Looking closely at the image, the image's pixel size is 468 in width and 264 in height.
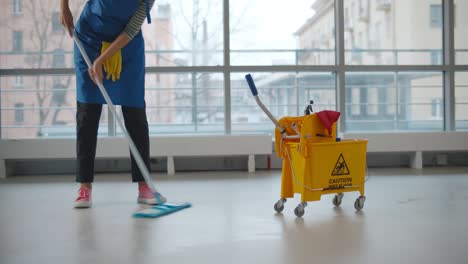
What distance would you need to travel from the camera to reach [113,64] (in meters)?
2.61

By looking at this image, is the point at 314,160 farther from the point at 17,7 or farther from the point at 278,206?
the point at 17,7

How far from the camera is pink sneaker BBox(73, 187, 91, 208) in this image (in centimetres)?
261

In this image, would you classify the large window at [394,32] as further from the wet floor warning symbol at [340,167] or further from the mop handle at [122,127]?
the mop handle at [122,127]

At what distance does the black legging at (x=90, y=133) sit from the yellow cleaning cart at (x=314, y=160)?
0.65m

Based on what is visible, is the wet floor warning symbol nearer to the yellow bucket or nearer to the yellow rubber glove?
the yellow bucket

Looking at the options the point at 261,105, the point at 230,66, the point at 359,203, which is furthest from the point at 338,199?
the point at 230,66

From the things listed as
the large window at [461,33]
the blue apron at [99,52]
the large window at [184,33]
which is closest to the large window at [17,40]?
the large window at [184,33]

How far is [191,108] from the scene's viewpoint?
208 inches

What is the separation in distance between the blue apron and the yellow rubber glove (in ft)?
0.08

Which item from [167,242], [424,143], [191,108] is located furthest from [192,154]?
[167,242]

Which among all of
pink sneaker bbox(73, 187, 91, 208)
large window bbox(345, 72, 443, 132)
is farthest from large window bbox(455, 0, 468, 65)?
pink sneaker bbox(73, 187, 91, 208)

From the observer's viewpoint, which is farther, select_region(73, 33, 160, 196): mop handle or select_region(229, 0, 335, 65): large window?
select_region(229, 0, 335, 65): large window

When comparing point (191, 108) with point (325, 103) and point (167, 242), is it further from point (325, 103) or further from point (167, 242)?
point (167, 242)

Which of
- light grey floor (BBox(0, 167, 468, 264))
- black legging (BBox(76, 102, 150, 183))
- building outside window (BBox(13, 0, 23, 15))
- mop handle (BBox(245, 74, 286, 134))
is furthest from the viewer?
building outside window (BBox(13, 0, 23, 15))
